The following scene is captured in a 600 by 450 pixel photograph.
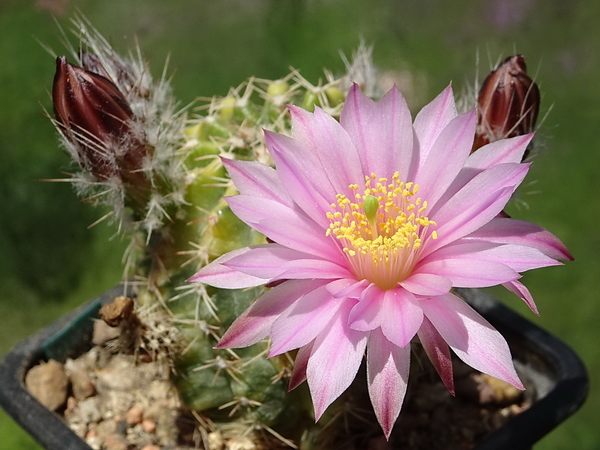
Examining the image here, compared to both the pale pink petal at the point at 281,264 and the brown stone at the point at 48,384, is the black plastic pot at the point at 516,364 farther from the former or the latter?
the pale pink petal at the point at 281,264

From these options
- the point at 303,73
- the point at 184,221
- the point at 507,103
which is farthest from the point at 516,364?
the point at 303,73

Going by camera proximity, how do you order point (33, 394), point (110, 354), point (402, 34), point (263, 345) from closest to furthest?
point (263, 345)
point (33, 394)
point (110, 354)
point (402, 34)

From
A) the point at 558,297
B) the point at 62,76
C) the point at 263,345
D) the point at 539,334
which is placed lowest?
the point at 558,297

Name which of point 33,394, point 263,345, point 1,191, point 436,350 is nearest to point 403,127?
point 436,350

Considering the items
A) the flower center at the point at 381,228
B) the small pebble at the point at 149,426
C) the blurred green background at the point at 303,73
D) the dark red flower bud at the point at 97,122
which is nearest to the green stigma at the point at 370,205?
the flower center at the point at 381,228

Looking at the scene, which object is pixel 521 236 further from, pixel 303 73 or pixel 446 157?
pixel 303 73

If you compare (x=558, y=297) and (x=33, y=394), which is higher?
(x=33, y=394)

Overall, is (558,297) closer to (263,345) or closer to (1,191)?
(263,345)
